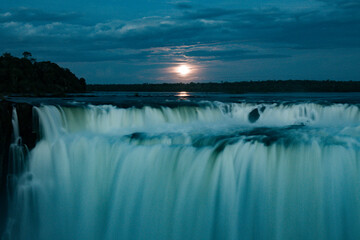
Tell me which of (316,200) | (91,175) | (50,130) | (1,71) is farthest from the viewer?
(50,130)

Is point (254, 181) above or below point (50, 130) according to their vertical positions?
below

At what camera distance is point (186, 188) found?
902cm

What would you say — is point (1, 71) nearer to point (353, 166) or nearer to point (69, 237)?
point (69, 237)

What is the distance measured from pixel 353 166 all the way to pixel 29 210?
28.4 ft

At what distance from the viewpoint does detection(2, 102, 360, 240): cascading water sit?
812 centimetres

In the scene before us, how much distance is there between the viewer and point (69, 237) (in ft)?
30.3

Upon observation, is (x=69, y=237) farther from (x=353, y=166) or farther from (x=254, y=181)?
(x=353, y=166)

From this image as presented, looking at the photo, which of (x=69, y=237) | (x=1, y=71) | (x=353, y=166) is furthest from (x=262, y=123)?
(x=1, y=71)

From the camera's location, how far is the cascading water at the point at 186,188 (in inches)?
320

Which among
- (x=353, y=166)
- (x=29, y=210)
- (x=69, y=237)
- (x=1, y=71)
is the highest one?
(x=1, y=71)

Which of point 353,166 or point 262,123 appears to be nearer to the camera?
point 353,166

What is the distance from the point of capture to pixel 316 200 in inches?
321

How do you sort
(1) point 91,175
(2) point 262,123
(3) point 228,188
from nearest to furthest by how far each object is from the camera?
(3) point 228,188 < (1) point 91,175 < (2) point 262,123

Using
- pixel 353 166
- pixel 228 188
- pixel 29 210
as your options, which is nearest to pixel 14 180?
pixel 29 210
